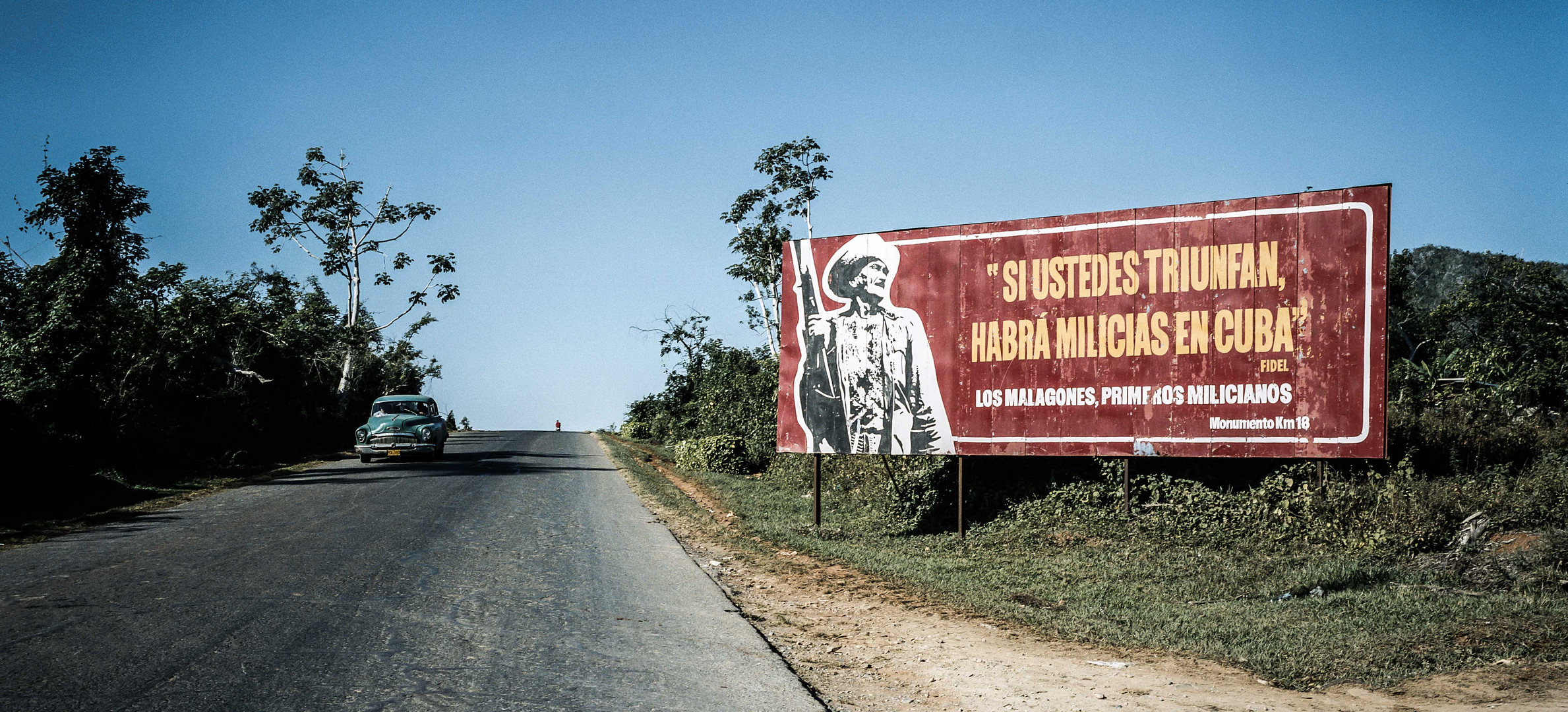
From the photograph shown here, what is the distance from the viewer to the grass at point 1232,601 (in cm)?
602

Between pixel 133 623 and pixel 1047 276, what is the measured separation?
9.55m

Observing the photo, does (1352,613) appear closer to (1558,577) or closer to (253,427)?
(1558,577)

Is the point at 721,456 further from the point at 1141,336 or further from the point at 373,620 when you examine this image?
the point at 373,620

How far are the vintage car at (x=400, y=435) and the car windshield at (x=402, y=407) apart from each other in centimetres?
2

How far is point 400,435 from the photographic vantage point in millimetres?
24375

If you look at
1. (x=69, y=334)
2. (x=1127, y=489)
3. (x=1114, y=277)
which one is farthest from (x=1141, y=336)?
(x=69, y=334)

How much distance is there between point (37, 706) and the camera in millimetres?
4789

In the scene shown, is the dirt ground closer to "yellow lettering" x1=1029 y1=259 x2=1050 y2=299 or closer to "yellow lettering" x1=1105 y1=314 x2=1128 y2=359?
"yellow lettering" x1=1105 y1=314 x2=1128 y2=359

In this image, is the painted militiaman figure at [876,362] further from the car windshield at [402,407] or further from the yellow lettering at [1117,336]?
the car windshield at [402,407]

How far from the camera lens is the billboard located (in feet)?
32.1

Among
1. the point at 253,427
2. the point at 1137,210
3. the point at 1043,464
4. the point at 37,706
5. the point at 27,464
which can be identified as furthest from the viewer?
the point at 253,427

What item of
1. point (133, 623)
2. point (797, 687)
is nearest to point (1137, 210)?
point (797, 687)

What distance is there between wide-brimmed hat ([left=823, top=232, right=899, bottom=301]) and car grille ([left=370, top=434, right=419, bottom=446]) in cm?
1616

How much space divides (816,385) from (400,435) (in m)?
16.0
